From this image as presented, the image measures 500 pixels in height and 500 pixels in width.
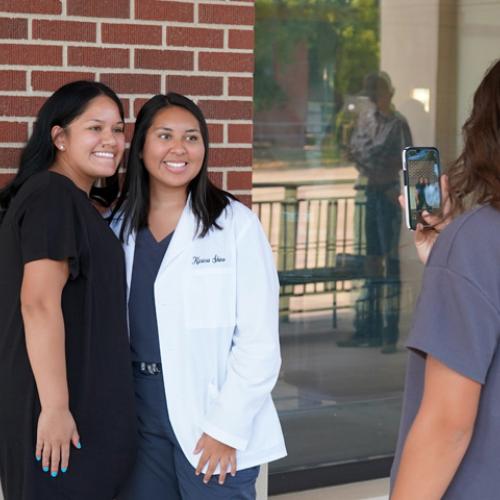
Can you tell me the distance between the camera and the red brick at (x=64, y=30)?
12.7 feet

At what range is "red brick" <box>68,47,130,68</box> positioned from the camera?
154 inches

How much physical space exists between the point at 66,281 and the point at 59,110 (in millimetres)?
541

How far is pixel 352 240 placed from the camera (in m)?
5.96

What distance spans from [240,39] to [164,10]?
1.06 ft

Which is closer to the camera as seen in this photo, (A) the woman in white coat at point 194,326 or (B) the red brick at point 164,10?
(A) the woman in white coat at point 194,326

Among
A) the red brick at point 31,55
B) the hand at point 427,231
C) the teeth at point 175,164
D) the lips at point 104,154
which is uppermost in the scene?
the red brick at point 31,55

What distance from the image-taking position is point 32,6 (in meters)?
3.84

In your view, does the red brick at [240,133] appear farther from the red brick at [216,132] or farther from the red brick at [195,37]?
the red brick at [195,37]

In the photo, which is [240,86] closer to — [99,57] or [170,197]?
[99,57]

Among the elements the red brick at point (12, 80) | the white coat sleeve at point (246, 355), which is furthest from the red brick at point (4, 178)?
the white coat sleeve at point (246, 355)

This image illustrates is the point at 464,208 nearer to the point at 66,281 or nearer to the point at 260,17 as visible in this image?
the point at 66,281

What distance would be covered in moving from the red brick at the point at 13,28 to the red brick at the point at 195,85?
1.82 feet

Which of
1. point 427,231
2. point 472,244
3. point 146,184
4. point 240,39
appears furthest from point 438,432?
point 240,39

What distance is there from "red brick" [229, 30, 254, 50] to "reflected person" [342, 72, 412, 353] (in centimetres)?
186
